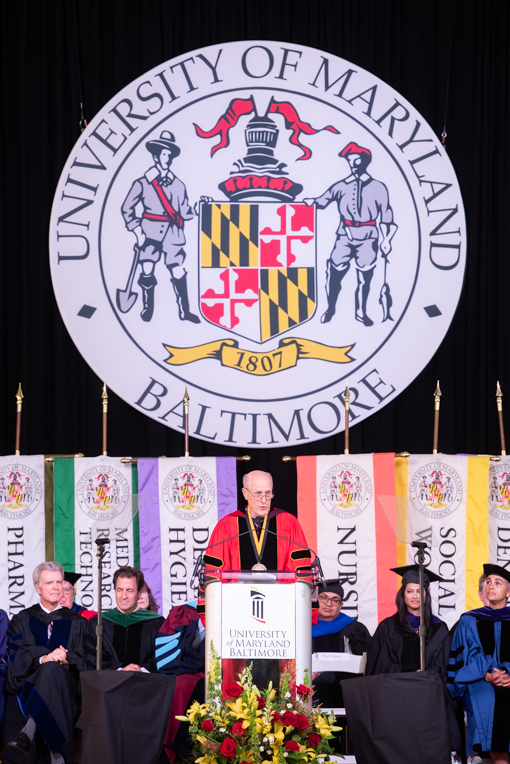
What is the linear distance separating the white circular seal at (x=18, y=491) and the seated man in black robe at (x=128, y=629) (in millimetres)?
1176

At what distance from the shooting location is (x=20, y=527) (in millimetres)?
6652

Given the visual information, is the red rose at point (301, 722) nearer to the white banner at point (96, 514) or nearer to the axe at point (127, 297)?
the white banner at point (96, 514)

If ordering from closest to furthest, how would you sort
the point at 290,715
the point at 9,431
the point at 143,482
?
the point at 290,715, the point at 143,482, the point at 9,431

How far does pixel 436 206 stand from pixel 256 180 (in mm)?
1392

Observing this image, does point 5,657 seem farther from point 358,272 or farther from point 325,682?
point 358,272

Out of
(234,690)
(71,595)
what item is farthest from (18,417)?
(234,690)

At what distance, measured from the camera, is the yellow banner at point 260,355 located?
24.3 feet

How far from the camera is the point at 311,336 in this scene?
7430 mm

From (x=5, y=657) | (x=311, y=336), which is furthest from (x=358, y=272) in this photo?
(x=5, y=657)

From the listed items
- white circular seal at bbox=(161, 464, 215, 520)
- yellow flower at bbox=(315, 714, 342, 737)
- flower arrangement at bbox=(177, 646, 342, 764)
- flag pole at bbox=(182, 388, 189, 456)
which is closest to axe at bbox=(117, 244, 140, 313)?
flag pole at bbox=(182, 388, 189, 456)

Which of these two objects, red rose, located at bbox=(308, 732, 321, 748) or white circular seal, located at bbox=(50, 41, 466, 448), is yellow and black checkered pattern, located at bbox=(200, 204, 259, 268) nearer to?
white circular seal, located at bbox=(50, 41, 466, 448)

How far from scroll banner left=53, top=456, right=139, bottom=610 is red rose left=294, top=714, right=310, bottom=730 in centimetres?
284

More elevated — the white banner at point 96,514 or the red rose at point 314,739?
the white banner at point 96,514

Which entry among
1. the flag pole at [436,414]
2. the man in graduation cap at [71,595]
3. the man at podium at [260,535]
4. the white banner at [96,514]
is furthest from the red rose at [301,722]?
the flag pole at [436,414]
